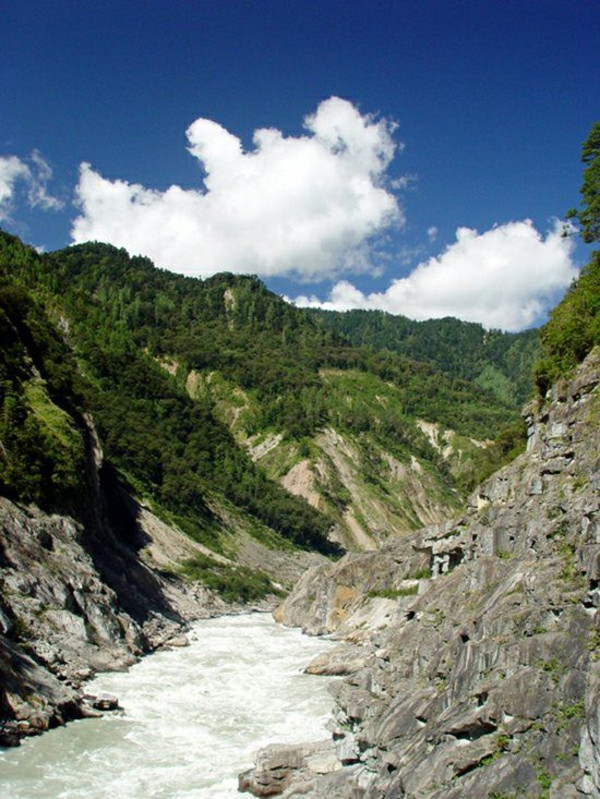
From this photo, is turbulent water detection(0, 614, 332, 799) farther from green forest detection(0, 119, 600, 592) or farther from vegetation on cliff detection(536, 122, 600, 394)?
vegetation on cliff detection(536, 122, 600, 394)

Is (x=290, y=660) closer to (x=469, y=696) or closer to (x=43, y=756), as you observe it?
(x=43, y=756)

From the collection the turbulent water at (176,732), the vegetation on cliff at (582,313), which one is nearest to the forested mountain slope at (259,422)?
the vegetation on cliff at (582,313)

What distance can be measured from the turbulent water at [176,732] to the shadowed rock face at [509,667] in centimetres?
446

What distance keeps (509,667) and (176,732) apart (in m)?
18.8

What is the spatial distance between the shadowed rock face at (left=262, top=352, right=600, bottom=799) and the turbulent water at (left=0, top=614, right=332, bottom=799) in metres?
4.46

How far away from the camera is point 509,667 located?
17.5m

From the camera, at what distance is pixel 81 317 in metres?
136

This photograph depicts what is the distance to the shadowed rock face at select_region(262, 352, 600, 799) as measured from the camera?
14.9 metres

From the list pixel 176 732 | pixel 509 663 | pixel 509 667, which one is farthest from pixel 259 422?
pixel 509 667

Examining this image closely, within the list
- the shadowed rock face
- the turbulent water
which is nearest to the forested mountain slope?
the turbulent water

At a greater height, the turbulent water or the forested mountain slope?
the forested mountain slope

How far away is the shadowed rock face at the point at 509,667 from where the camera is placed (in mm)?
14875

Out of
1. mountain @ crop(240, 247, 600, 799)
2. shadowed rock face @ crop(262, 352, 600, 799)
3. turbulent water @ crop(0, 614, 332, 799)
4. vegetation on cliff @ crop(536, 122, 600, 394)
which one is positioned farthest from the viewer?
vegetation on cliff @ crop(536, 122, 600, 394)

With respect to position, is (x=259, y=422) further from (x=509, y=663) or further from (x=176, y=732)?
(x=509, y=663)
